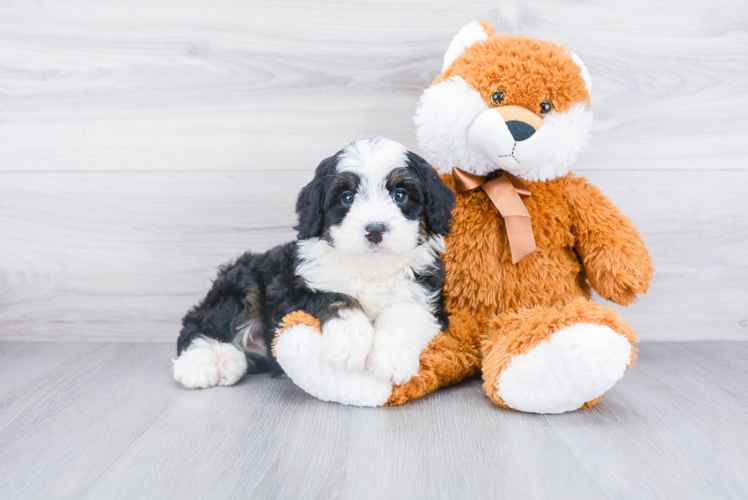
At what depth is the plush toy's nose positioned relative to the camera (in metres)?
1.42

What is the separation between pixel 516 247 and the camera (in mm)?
1495

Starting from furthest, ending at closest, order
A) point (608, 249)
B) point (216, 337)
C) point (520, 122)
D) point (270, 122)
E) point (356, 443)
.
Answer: point (270, 122)
point (216, 337)
point (608, 249)
point (520, 122)
point (356, 443)

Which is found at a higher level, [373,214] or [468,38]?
[468,38]

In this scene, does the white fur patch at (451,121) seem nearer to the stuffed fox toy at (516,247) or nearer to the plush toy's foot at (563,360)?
the stuffed fox toy at (516,247)

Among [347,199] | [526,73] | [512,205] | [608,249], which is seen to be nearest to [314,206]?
[347,199]

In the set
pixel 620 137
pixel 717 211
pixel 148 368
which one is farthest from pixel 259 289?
pixel 717 211

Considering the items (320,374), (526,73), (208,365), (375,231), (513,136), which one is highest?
(526,73)

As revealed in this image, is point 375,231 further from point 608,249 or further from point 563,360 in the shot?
point 608,249

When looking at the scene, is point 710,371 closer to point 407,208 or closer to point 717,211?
point 717,211

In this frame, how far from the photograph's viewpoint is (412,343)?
137 cm

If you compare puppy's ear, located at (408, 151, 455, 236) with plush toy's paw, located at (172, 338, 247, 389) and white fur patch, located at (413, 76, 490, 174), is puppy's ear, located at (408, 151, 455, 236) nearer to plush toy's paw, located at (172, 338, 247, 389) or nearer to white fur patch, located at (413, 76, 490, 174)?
white fur patch, located at (413, 76, 490, 174)

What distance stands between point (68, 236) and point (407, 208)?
1375 mm

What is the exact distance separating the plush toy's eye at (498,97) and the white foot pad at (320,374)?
2.47 feet

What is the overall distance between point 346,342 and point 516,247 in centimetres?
53
